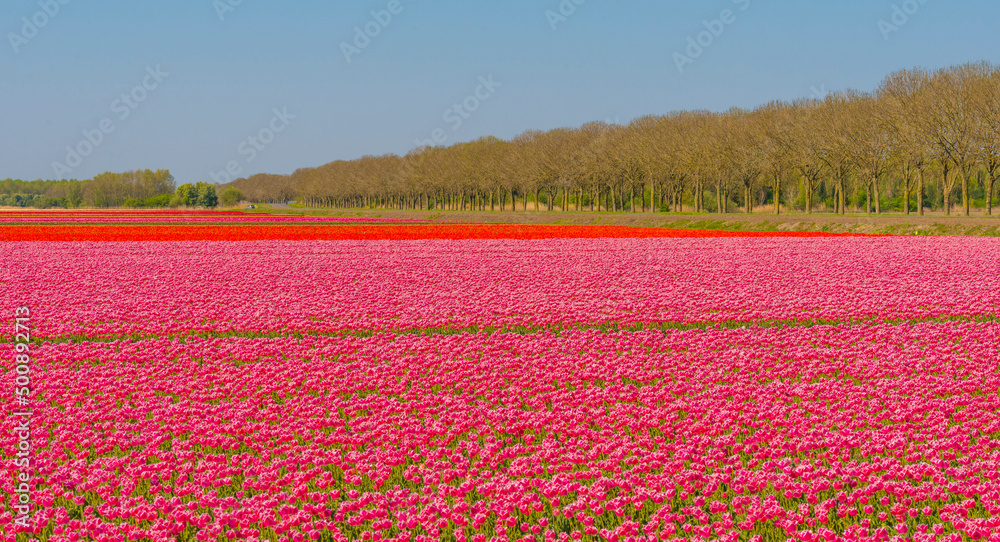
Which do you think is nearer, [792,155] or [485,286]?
[485,286]

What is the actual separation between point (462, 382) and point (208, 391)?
273cm

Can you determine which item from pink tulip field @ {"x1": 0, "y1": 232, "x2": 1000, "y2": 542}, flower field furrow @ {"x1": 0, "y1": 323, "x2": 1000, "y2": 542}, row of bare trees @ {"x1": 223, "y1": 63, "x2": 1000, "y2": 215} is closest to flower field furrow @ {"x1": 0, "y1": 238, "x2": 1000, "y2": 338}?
pink tulip field @ {"x1": 0, "y1": 232, "x2": 1000, "y2": 542}

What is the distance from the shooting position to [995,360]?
9430 millimetres

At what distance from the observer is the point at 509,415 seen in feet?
23.8

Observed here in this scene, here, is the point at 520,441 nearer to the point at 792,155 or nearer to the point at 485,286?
the point at 485,286

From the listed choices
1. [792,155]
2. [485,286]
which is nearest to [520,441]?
[485,286]

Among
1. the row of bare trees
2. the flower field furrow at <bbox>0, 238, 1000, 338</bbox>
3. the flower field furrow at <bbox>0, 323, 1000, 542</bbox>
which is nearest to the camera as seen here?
the flower field furrow at <bbox>0, 323, 1000, 542</bbox>

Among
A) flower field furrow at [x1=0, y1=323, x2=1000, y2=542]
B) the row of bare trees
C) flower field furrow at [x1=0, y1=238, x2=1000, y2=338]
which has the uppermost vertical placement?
the row of bare trees

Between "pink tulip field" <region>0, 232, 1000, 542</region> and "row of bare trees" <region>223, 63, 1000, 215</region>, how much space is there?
4299 centimetres

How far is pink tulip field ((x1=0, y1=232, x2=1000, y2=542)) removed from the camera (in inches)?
203

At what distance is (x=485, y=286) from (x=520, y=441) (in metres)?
10.1

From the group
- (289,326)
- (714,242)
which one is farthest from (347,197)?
(289,326)

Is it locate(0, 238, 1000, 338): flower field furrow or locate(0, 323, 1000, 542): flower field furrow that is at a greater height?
locate(0, 238, 1000, 338): flower field furrow

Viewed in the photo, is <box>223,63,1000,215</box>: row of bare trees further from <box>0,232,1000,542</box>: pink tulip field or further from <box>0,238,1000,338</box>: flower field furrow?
<box>0,232,1000,542</box>: pink tulip field
